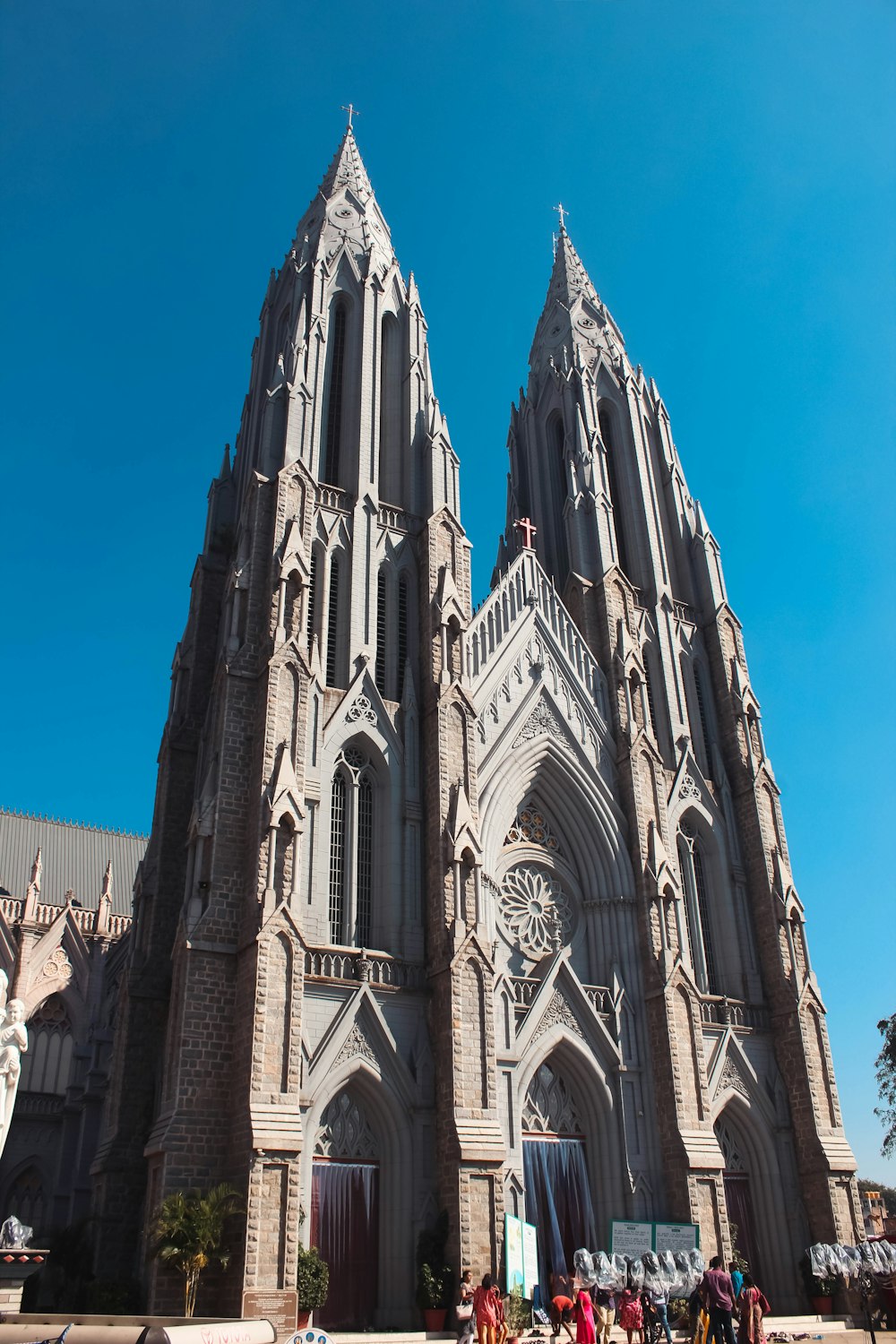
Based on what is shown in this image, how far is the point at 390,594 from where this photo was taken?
28.3 meters

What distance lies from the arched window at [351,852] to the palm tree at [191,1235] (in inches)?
243

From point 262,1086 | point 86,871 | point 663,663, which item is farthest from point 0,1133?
point 86,871

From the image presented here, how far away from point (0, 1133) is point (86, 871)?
3757 centimetres

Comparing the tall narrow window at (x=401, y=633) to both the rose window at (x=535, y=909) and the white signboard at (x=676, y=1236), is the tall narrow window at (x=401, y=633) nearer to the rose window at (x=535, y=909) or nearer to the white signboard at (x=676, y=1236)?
the rose window at (x=535, y=909)

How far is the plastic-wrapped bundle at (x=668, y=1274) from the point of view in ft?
71.2

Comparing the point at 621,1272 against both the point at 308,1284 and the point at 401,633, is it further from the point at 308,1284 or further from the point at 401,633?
the point at 401,633

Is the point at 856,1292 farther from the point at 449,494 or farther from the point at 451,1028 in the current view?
the point at 449,494

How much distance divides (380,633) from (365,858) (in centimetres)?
612

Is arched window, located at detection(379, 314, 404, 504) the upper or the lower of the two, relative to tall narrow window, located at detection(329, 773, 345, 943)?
upper

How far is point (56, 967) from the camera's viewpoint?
39.2 m

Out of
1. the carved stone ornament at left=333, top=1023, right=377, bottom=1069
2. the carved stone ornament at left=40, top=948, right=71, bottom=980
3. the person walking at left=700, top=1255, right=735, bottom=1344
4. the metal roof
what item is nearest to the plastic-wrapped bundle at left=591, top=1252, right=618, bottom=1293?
the carved stone ornament at left=333, top=1023, right=377, bottom=1069

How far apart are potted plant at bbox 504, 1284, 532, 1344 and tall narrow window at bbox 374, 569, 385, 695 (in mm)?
13440

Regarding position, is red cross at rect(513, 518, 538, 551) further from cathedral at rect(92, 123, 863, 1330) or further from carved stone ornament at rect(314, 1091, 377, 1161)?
carved stone ornament at rect(314, 1091, 377, 1161)

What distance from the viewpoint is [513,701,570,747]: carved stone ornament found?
28625mm
